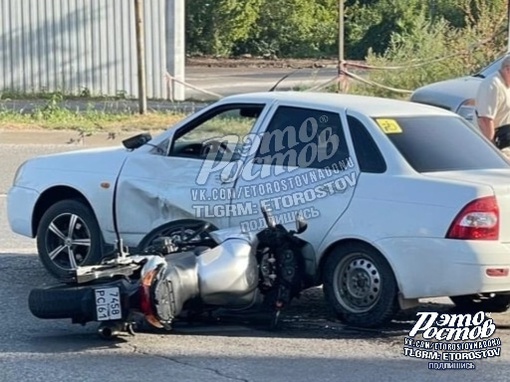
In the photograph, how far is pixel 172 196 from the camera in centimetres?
859

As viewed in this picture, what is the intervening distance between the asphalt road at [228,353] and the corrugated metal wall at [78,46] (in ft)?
56.9

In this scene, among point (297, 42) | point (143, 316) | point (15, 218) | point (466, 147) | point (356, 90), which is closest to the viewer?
point (143, 316)

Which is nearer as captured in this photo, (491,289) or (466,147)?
(491,289)

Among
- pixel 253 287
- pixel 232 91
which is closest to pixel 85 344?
pixel 253 287

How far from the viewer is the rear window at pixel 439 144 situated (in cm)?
795

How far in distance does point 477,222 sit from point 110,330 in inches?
95.8

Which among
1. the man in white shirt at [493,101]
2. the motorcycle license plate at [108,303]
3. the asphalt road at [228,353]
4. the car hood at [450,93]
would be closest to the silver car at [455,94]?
the car hood at [450,93]

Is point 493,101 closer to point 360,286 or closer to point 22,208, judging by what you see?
point 360,286

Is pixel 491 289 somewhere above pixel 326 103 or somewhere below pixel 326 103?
below

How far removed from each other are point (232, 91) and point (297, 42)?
20715 millimetres

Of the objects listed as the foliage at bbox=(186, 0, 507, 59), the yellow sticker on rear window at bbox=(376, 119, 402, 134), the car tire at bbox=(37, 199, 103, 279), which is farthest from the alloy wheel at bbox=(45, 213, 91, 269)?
the foliage at bbox=(186, 0, 507, 59)

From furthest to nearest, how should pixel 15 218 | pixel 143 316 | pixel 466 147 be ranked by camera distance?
pixel 15 218, pixel 466 147, pixel 143 316

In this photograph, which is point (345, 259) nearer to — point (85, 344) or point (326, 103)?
point (326, 103)

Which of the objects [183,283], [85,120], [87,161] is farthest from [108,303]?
[85,120]
